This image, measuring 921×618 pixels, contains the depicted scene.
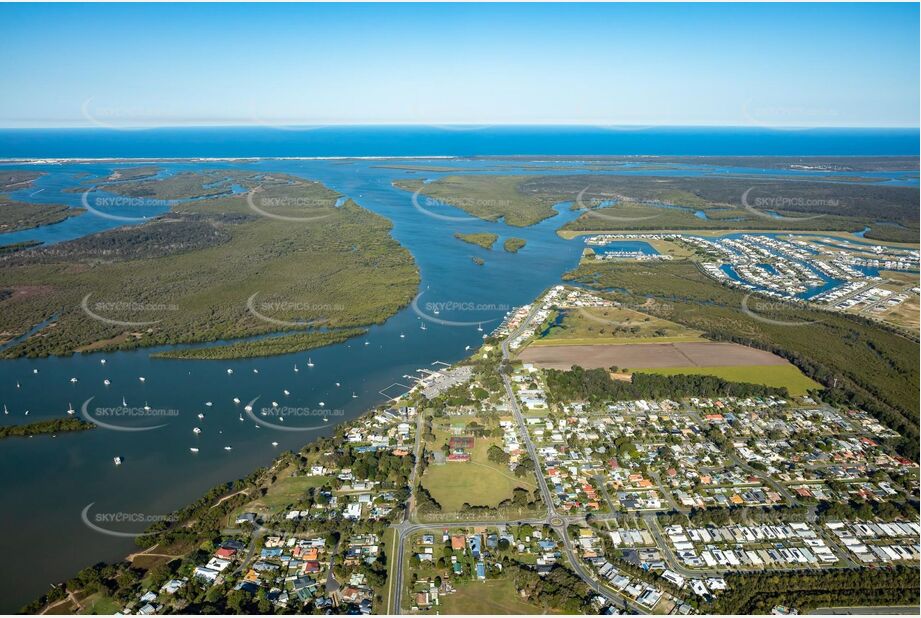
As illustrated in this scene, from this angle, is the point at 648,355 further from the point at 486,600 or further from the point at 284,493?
the point at 284,493

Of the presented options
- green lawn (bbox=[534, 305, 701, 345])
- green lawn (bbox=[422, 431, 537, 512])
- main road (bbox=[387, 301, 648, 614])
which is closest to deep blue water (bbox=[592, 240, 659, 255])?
green lawn (bbox=[534, 305, 701, 345])

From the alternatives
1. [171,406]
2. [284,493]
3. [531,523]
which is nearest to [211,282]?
[171,406]

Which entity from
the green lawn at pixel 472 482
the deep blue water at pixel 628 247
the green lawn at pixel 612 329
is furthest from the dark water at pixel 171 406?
the deep blue water at pixel 628 247

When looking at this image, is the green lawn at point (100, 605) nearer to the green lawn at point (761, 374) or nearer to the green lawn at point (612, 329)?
the green lawn at point (612, 329)

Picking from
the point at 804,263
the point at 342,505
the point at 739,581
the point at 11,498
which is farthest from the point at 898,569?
the point at 804,263

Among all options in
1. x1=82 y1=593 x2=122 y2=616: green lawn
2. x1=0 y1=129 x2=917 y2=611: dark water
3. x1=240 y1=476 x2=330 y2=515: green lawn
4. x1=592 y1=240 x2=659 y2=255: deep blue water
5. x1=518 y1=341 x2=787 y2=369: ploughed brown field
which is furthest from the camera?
x1=592 y1=240 x2=659 y2=255: deep blue water

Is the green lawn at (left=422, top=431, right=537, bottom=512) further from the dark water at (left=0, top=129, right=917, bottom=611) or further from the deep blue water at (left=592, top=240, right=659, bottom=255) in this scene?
the deep blue water at (left=592, top=240, right=659, bottom=255)

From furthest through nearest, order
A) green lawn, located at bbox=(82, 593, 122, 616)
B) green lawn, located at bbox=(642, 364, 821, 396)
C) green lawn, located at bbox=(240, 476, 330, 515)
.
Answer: green lawn, located at bbox=(642, 364, 821, 396), green lawn, located at bbox=(240, 476, 330, 515), green lawn, located at bbox=(82, 593, 122, 616)
